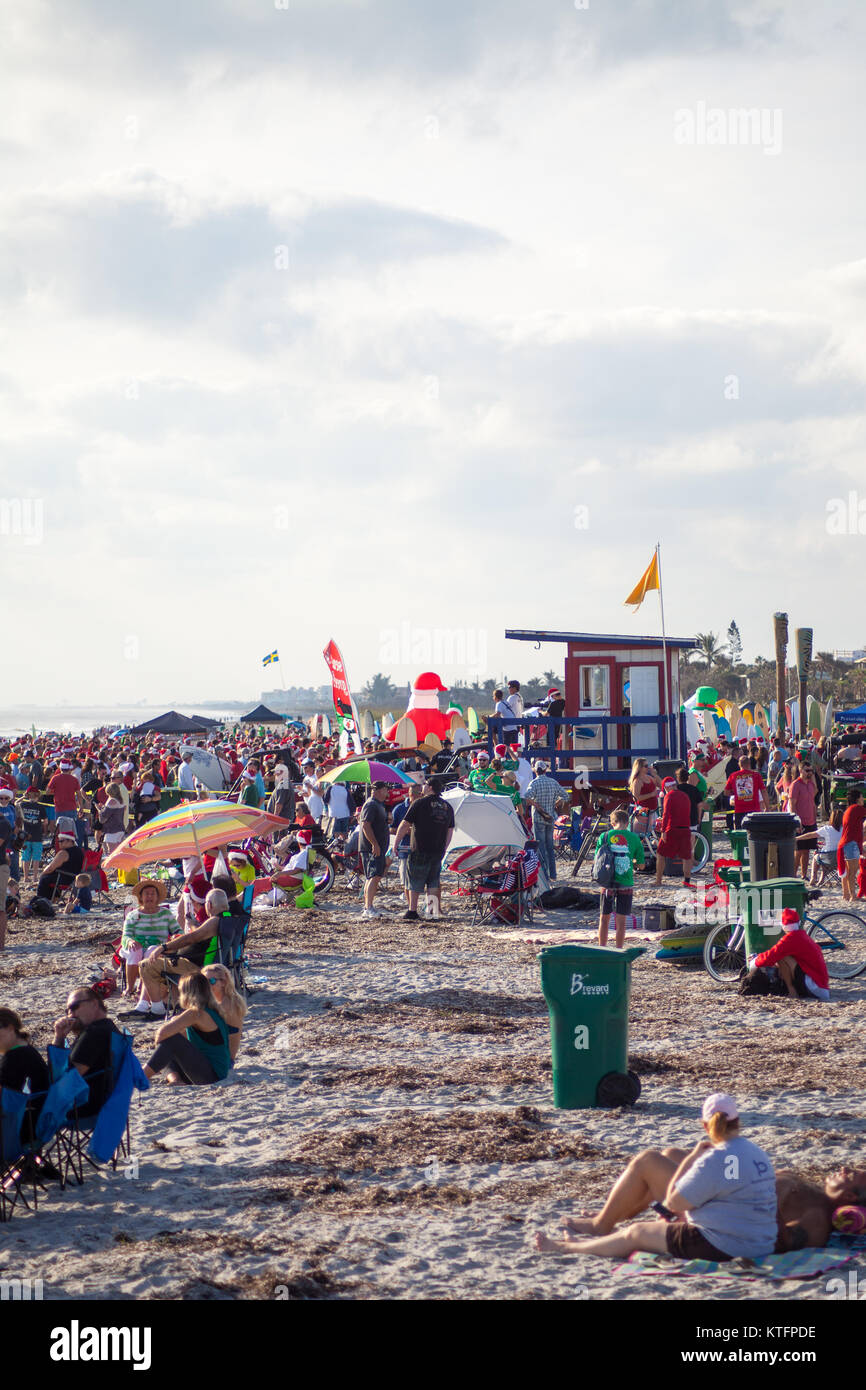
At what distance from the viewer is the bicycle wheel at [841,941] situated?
419 inches

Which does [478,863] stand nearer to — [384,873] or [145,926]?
[384,873]

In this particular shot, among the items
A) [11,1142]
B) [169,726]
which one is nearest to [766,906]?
[11,1142]

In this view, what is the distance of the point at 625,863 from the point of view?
11875mm

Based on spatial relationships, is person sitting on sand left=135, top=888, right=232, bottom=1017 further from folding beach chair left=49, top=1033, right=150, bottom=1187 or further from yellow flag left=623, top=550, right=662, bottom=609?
yellow flag left=623, top=550, right=662, bottom=609

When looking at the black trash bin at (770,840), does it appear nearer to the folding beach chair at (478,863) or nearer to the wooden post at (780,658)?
the folding beach chair at (478,863)

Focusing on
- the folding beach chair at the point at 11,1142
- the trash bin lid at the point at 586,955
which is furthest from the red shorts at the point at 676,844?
the folding beach chair at the point at 11,1142

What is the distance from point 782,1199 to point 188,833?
7024 mm

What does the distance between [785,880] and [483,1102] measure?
3.91 meters

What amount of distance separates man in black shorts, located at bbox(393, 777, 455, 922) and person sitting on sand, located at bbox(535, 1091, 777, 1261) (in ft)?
29.0

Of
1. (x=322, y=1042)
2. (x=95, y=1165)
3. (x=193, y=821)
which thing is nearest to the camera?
(x=95, y=1165)

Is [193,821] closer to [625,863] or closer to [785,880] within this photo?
[625,863]

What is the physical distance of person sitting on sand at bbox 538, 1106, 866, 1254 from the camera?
5258 millimetres

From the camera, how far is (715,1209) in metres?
5.16
